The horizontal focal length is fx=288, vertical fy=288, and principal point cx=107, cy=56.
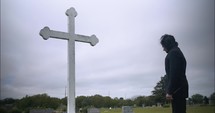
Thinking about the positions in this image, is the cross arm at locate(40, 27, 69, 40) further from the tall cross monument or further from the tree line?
the tree line

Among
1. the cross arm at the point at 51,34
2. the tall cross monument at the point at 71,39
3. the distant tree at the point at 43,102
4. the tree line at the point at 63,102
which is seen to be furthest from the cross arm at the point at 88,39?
the distant tree at the point at 43,102

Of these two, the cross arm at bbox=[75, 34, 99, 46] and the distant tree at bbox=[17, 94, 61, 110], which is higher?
the cross arm at bbox=[75, 34, 99, 46]

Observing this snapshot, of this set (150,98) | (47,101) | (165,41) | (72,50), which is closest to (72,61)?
(72,50)

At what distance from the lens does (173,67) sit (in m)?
3.34

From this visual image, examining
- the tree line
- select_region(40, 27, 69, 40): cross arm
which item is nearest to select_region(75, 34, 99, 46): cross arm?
select_region(40, 27, 69, 40): cross arm

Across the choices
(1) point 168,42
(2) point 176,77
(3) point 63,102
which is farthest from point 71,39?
(3) point 63,102

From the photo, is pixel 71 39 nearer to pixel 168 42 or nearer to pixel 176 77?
pixel 168 42

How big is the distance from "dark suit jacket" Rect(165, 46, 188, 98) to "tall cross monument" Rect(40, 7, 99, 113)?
9.85ft

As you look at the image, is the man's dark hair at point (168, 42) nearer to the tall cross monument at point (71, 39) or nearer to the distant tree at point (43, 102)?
the tall cross monument at point (71, 39)

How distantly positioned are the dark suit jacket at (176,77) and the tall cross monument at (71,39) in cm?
300

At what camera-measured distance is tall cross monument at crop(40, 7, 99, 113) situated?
19.6ft

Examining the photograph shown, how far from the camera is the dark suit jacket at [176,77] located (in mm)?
3318

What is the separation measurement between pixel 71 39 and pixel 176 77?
351cm

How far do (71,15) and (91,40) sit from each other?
0.75m
